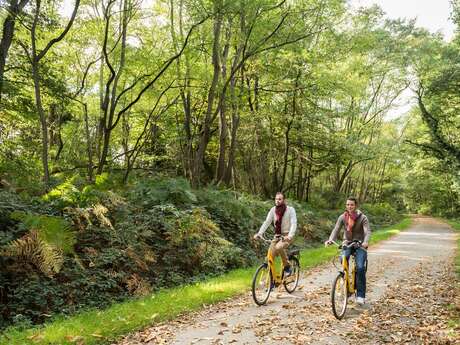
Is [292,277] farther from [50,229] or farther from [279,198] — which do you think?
[50,229]

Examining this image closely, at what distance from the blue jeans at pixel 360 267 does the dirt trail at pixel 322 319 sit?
0.32 m

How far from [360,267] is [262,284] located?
1913mm

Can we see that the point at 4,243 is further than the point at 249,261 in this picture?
No

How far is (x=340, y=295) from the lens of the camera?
7172 millimetres

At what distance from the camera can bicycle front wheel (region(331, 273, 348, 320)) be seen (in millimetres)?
6836

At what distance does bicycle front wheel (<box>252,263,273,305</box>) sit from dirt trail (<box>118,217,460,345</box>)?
6.6 inches

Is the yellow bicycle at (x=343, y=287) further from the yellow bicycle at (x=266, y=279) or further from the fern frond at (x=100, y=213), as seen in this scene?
the fern frond at (x=100, y=213)

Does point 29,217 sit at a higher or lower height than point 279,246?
higher

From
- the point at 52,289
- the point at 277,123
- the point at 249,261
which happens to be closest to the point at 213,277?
the point at 249,261

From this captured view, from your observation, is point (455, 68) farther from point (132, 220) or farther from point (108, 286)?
point (108, 286)

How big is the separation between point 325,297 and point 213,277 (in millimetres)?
3144

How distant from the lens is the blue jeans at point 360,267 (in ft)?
24.6

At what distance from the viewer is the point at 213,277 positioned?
10.4m

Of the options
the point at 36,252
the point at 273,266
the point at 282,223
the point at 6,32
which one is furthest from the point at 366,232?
the point at 6,32
